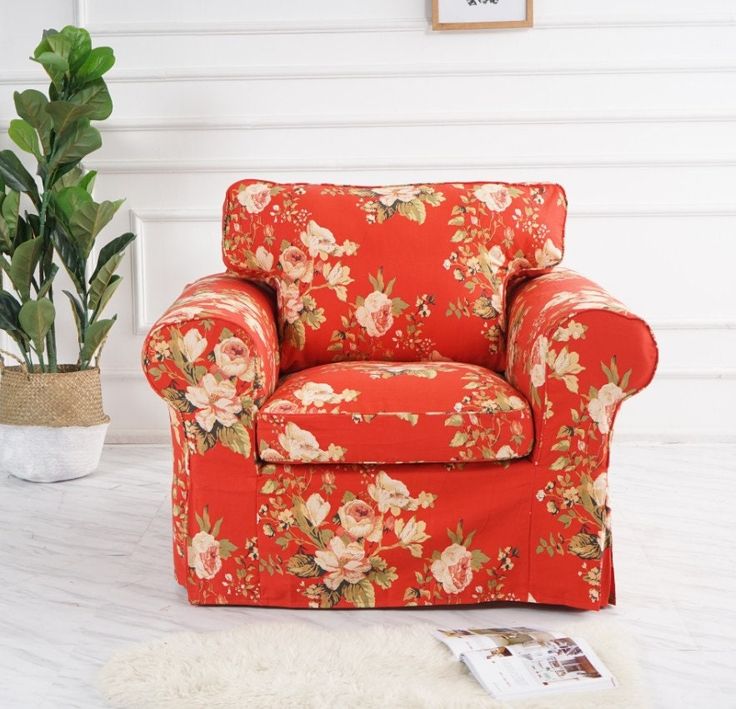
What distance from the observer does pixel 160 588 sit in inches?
87.7

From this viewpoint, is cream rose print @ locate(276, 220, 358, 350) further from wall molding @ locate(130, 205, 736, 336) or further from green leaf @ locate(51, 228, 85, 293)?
wall molding @ locate(130, 205, 736, 336)

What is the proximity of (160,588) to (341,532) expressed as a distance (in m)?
0.46

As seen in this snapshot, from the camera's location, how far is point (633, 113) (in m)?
3.39

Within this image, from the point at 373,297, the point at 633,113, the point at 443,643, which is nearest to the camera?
the point at 443,643

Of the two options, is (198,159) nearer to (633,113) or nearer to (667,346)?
(633,113)

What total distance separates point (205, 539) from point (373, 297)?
2.39ft

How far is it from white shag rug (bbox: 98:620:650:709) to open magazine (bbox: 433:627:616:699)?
20 mm

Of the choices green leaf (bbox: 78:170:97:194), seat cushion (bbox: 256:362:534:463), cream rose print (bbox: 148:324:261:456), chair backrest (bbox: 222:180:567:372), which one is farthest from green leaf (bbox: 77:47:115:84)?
seat cushion (bbox: 256:362:534:463)

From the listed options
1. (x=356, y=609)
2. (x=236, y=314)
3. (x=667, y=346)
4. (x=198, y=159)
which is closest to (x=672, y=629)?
(x=356, y=609)

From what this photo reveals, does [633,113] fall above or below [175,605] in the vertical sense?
above

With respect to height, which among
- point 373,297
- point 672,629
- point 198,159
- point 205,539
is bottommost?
point 672,629

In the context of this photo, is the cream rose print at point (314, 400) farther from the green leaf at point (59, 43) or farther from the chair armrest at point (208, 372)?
the green leaf at point (59, 43)

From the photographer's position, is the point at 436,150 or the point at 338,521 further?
the point at 436,150

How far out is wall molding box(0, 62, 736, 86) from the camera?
337 centimetres
